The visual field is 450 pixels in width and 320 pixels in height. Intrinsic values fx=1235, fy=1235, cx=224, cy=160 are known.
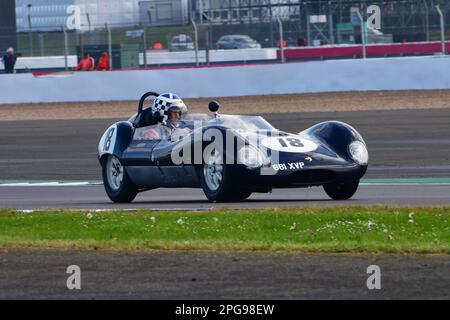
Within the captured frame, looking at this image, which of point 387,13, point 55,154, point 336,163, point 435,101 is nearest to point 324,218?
point 336,163

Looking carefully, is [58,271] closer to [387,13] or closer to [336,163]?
[336,163]

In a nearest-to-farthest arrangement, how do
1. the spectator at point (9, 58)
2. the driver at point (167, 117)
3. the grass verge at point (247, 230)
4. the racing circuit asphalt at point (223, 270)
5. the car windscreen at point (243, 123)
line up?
the racing circuit asphalt at point (223, 270) < the grass verge at point (247, 230) < the car windscreen at point (243, 123) < the driver at point (167, 117) < the spectator at point (9, 58)

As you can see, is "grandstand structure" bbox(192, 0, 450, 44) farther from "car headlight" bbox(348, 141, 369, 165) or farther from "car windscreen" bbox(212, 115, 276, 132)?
"car headlight" bbox(348, 141, 369, 165)

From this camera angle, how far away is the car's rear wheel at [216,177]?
42.1 ft

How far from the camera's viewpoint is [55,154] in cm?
2262

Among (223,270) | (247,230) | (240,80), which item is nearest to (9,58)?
(240,80)

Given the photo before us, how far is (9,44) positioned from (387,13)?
1429 centimetres

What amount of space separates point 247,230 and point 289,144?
2.80 m

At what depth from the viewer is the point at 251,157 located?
12711 millimetres

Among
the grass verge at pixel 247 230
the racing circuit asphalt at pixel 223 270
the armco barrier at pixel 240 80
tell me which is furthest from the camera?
the armco barrier at pixel 240 80

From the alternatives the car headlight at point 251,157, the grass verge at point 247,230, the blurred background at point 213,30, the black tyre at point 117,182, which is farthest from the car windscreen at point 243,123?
the blurred background at point 213,30

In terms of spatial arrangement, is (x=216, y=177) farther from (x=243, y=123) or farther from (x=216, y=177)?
(x=243, y=123)

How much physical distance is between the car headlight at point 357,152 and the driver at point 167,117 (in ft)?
6.69

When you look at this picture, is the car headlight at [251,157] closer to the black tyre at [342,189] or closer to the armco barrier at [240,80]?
the black tyre at [342,189]
